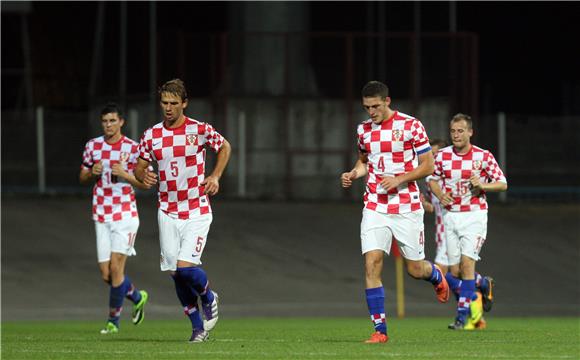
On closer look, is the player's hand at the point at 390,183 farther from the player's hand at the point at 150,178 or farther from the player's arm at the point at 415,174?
the player's hand at the point at 150,178

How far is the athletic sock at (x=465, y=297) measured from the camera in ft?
59.6

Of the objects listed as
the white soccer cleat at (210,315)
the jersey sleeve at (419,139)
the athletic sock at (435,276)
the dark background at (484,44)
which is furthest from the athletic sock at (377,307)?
the dark background at (484,44)

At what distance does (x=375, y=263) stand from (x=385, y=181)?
721 millimetres

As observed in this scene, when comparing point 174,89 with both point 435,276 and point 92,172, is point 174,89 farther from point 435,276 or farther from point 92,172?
point 92,172

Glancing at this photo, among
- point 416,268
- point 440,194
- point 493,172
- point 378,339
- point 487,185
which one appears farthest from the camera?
point 440,194

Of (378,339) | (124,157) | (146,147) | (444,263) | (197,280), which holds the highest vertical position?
(146,147)

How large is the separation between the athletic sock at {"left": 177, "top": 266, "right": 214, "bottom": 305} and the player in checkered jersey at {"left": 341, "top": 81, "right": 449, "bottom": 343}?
142 centimetres

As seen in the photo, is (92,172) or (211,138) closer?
(211,138)

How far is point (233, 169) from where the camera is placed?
114ft

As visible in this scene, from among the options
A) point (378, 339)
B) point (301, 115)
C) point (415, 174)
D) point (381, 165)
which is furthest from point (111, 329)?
point (301, 115)

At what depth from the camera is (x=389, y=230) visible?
14.7 m

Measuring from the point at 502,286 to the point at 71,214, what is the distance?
843 cm

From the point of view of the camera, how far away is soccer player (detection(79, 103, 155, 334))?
59.0 ft

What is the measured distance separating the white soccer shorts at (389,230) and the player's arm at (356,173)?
295 millimetres
